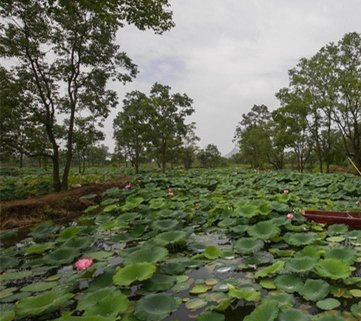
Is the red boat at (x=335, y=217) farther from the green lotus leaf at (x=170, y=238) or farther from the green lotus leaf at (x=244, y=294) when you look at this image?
the green lotus leaf at (x=244, y=294)

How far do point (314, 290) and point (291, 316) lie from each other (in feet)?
2.05

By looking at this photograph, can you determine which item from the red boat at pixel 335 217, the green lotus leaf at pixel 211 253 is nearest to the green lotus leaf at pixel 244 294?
the green lotus leaf at pixel 211 253

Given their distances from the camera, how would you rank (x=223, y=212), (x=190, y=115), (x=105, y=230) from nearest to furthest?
(x=105, y=230)
(x=223, y=212)
(x=190, y=115)

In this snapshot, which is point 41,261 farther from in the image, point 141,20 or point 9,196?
point 9,196

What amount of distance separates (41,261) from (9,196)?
7373 mm

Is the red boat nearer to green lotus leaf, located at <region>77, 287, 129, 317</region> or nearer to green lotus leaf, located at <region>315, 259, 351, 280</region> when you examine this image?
green lotus leaf, located at <region>315, 259, 351, 280</region>

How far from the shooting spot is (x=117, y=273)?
309 centimetres

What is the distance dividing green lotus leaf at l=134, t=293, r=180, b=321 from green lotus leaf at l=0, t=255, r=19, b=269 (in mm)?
2178

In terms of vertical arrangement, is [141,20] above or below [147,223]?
above

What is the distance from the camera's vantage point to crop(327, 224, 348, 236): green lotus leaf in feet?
15.7

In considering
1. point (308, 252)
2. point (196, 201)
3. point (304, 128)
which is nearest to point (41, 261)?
point (308, 252)

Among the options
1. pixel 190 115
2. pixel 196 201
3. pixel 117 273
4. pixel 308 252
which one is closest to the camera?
pixel 117 273

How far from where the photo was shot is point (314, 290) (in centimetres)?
289

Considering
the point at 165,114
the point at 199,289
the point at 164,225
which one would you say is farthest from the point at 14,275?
the point at 165,114
